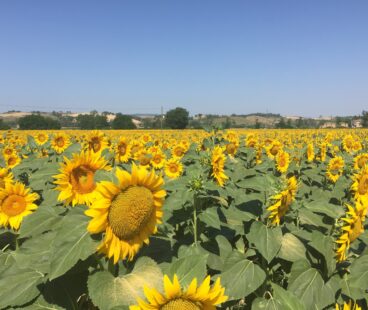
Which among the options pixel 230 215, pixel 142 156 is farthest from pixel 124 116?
pixel 230 215

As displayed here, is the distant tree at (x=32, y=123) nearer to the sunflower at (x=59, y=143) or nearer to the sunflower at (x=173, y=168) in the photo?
the sunflower at (x=59, y=143)

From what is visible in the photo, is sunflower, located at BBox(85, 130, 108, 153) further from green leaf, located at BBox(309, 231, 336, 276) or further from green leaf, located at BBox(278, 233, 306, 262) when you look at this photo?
green leaf, located at BBox(309, 231, 336, 276)

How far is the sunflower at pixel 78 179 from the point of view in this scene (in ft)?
8.21

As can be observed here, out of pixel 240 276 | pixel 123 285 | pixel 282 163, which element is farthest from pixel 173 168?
pixel 123 285

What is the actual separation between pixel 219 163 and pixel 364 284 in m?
1.91

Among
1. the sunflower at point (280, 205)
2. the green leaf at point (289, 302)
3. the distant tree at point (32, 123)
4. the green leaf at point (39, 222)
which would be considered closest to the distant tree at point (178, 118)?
the distant tree at point (32, 123)

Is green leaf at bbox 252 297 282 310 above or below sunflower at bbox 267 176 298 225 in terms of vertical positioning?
below

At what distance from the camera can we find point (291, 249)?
2.95 metres

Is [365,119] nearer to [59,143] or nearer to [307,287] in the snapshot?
[59,143]

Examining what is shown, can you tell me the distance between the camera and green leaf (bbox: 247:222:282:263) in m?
2.67

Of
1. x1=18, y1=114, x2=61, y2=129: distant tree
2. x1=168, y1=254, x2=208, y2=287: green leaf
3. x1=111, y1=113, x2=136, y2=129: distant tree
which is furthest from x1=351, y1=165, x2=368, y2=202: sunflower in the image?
x1=111, y1=113, x2=136, y2=129: distant tree

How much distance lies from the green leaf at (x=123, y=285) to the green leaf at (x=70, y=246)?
17 cm

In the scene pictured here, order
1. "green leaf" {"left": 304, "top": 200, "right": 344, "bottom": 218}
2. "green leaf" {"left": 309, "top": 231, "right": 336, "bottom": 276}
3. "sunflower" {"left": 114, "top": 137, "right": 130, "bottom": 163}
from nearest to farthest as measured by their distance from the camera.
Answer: "green leaf" {"left": 309, "top": 231, "right": 336, "bottom": 276} < "green leaf" {"left": 304, "top": 200, "right": 344, "bottom": 218} < "sunflower" {"left": 114, "top": 137, "right": 130, "bottom": 163}

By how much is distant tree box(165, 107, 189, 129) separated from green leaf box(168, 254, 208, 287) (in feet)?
187
